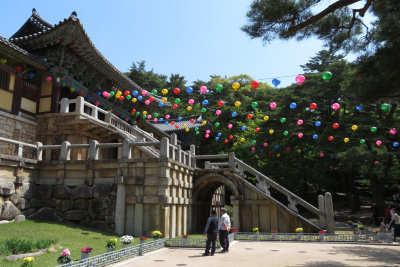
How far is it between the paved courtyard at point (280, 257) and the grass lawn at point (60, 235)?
1946 millimetres

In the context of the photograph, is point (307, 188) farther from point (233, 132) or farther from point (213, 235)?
point (213, 235)

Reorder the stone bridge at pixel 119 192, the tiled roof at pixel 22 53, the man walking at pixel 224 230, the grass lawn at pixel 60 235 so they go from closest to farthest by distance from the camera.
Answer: the grass lawn at pixel 60 235 → the man walking at pixel 224 230 → the stone bridge at pixel 119 192 → the tiled roof at pixel 22 53

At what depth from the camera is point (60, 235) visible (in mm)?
11867

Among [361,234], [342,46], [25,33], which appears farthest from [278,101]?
[25,33]

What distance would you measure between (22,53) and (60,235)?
9.58 metres

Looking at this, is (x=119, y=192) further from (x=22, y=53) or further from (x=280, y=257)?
(x=22, y=53)

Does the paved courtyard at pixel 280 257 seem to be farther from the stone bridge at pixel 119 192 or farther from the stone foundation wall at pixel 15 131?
the stone foundation wall at pixel 15 131

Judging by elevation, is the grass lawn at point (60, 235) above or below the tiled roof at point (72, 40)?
below

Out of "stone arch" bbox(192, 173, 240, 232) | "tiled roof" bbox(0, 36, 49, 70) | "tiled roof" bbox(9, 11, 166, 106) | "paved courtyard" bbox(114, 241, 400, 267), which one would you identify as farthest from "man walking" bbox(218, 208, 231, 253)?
"tiled roof" bbox(0, 36, 49, 70)

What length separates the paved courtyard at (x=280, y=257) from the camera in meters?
8.99

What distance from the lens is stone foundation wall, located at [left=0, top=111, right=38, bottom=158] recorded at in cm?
1620

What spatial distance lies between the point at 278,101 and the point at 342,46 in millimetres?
19136

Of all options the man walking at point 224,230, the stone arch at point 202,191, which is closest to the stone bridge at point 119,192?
the stone arch at point 202,191

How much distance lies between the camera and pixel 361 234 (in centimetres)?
1455
